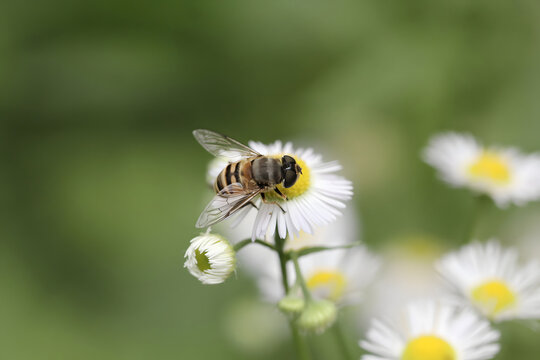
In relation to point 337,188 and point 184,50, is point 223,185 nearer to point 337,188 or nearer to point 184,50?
point 337,188

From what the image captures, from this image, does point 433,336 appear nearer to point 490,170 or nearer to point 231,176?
point 231,176

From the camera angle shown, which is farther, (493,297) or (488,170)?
(488,170)

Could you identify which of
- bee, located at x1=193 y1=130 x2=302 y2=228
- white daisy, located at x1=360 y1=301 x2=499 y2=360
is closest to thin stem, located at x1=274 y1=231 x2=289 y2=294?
bee, located at x1=193 y1=130 x2=302 y2=228

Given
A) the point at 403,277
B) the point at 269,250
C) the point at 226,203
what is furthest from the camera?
the point at 403,277

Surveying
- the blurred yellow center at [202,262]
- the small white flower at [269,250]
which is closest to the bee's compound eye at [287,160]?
the blurred yellow center at [202,262]

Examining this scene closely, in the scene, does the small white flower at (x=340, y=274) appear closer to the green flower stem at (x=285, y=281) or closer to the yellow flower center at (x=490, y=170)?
the green flower stem at (x=285, y=281)

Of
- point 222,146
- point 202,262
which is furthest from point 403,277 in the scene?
point 202,262
